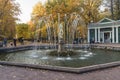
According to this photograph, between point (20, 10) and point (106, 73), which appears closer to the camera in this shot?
point (106, 73)

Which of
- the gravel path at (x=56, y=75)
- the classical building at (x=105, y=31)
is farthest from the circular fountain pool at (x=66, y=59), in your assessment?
the classical building at (x=105, y=31)

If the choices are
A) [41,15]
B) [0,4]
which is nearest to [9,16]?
[0,4]

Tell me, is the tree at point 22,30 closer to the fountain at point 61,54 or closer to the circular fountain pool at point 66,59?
the fountain at point 61,54

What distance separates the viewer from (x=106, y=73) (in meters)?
9.19

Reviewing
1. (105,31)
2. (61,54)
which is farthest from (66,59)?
(105,31)

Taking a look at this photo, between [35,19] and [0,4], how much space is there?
1123cm

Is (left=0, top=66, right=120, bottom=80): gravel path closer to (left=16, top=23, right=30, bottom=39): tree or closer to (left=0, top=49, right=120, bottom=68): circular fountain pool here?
(left=0, top=49, right=120, bottom=68): circular fountain pool

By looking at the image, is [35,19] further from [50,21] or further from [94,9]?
[94,9]

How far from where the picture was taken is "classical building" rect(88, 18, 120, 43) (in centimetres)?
3516

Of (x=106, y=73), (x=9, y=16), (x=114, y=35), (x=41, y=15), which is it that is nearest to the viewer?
(x=106, y=73)

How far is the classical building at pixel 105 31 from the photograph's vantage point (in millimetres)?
35156

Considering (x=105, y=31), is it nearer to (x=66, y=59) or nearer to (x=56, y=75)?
(x=66, y=59)

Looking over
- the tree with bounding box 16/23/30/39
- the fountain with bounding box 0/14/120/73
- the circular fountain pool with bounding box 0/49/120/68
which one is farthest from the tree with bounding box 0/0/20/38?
the circular fountain pool with bounding box 0/49/120/68

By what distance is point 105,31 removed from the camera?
38.2 meters
